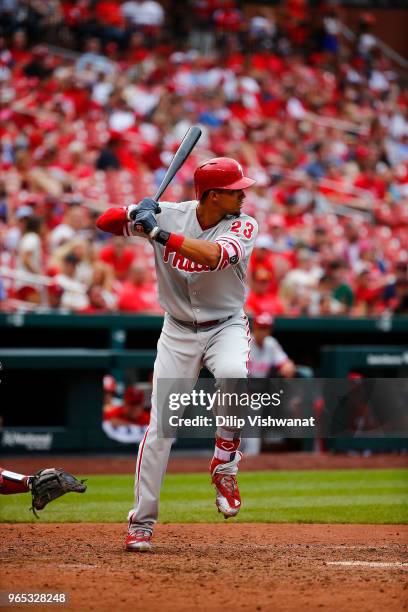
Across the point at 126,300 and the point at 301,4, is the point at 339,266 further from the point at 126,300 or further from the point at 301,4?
the point at 301,4

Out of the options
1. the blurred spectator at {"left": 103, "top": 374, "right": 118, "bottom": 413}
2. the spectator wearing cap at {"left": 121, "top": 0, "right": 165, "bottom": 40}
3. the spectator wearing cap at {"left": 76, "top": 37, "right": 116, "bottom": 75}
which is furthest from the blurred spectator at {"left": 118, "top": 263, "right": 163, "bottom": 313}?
the spectator wearing cap at {"left": 121, "top": 0, "right": 165, "bottom": 40}

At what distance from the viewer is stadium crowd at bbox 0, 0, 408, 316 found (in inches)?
439

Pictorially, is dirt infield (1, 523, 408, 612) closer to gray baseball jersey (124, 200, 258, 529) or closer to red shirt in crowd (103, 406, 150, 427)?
gray baseball jersey (124, 200, 258, 529)

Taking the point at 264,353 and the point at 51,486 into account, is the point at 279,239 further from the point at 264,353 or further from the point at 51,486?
the point at 51,486

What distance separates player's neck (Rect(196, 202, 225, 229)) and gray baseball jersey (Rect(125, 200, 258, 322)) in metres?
0.02

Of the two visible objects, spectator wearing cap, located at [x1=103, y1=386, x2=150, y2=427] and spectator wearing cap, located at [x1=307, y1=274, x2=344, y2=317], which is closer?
spectator wearing cap, located at [x1=103, y1=386, x2=150, y2=427]


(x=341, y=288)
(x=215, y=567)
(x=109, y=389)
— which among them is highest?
(x=341, y=288)

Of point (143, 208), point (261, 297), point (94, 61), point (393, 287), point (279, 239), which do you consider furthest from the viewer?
point (94, 61)

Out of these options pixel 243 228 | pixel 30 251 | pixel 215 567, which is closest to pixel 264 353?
pixel 30 251

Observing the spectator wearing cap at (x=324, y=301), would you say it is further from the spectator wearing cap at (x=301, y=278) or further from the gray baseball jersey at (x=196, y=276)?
the gray baseball jersey at (x=196, y=276)

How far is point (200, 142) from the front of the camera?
50.6 ft

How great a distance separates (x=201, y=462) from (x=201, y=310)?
4723 mm

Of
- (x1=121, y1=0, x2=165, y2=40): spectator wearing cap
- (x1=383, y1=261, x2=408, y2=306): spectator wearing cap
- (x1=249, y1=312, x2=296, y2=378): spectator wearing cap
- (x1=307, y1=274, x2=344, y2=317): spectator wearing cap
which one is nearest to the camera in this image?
(x1=249, y1=312, x2=296, y2=378): spectator wearing cap

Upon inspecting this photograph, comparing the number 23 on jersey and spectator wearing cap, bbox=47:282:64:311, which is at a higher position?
spectator wearing cap, bbox=47:282:64:311
